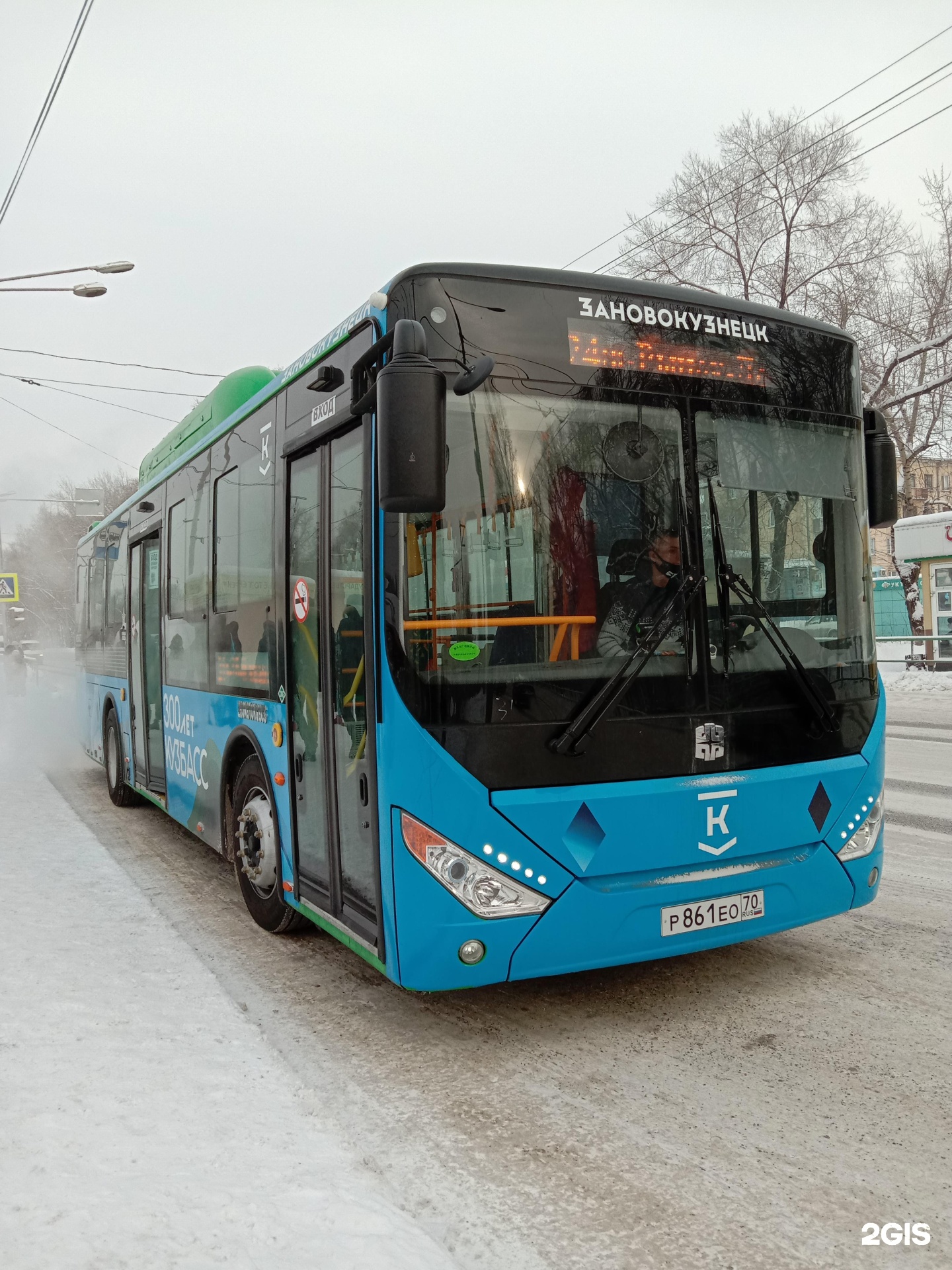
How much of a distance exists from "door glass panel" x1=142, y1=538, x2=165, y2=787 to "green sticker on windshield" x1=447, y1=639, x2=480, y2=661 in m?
4.76

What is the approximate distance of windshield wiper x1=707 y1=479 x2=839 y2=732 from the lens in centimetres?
415

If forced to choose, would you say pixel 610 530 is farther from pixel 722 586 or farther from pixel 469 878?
pixel 469 878

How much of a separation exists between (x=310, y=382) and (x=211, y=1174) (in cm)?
330

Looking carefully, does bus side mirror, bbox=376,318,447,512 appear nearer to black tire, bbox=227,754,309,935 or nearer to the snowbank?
black tire, bbox=227,754,309,935

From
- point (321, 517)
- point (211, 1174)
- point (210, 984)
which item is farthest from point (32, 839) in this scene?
A: point (211, 1174)

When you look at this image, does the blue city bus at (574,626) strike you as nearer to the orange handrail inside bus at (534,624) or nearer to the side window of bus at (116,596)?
the orange handrail inside bus at (534,624)

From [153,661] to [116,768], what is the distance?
224 centimetres

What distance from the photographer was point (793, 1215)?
2824 millimetres

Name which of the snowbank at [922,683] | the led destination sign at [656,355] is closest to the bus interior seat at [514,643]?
the led destination sign at [656,355]

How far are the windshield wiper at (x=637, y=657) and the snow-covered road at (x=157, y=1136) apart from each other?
1.55 metres

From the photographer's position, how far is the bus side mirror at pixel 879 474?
4.85 meters

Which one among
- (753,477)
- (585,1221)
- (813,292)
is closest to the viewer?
(585,1221)

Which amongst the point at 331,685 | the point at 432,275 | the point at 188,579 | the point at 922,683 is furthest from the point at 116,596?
the point at 922,683

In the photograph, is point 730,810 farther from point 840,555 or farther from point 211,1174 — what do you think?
point 211,1174
